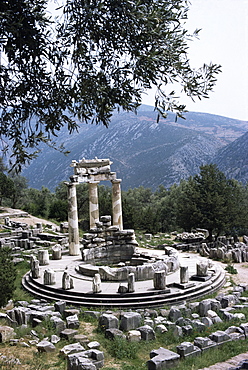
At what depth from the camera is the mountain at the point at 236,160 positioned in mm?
122756

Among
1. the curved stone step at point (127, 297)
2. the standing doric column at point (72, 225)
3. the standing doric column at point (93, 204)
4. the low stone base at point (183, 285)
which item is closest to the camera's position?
the curved stone step at point (127, 297)

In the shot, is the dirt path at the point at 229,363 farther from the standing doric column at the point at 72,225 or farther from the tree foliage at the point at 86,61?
the standing doric column at the point at 72,225

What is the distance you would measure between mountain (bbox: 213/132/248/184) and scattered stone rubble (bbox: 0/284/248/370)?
107 metres

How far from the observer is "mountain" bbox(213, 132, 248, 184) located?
403 feet

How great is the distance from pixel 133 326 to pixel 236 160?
Answer: 129212 mm

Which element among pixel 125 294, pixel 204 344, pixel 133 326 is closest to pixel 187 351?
pixel 204 344

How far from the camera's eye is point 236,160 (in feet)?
448

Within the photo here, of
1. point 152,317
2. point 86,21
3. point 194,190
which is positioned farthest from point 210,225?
point 86,21

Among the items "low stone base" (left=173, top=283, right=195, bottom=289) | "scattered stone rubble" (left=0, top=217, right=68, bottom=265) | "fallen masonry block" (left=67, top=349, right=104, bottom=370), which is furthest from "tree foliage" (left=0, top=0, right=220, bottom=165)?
Result: "scattered stone rubble" (left=0, top=217, right=68, bottom=265)

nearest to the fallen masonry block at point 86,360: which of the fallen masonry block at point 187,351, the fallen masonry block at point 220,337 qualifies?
the fallen masonry block at point 187,351

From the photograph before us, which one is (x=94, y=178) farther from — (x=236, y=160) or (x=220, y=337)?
(x=236, y=160)

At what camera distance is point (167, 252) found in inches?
946

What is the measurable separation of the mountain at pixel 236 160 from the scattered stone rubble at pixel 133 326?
107 m

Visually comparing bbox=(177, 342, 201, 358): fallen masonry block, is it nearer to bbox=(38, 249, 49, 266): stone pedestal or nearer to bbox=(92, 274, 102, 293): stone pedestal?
bbox=(92, 274, 102, 293): stone pedestal
